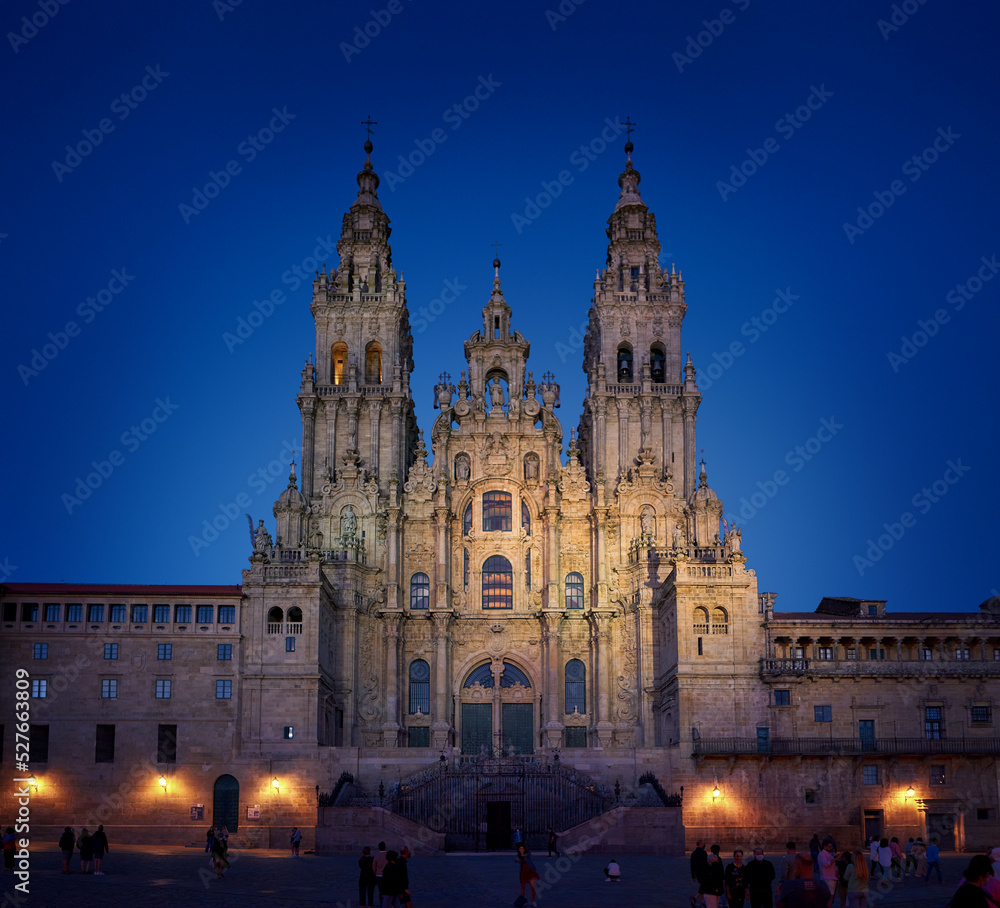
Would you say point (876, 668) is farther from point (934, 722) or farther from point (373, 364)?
point (373, 364)

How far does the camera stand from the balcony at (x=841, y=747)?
5744cm

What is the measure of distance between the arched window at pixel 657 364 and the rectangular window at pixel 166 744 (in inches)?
1427

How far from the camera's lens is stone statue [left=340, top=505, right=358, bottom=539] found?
7194 cm

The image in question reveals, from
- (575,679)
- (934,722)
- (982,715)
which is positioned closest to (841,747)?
(934,722)

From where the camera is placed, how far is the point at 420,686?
7081 cm

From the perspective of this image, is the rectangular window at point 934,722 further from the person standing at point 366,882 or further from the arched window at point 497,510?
the person standing at point 366,882

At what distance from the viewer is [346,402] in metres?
74.5

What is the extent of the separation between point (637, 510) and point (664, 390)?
827 cm

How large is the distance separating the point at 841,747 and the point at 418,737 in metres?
24.3

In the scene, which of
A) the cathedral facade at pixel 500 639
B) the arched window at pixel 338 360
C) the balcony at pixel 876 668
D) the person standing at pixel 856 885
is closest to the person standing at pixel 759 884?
the person standing at pixel 856 885

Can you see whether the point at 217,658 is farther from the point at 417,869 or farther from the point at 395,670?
the point at 417,869

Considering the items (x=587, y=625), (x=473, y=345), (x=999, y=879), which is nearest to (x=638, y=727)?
(x=587, y=625)

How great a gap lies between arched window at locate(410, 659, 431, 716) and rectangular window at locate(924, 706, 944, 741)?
27687mm

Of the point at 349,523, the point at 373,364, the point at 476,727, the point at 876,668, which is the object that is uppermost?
the point at 373,364
